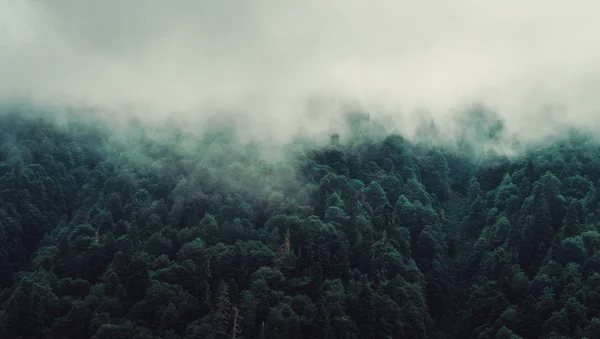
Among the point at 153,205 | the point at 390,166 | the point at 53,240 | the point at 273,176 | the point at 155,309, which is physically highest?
the point at 390,166

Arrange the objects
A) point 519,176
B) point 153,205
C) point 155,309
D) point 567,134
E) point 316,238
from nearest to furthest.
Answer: point 155,309 < point 316,238 < point 153,205 < point 519,176 < point 567,134

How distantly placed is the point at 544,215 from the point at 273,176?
2490 inches

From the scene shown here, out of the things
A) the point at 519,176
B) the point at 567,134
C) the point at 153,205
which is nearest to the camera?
the point at 153,205

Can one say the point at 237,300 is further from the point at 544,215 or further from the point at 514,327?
the point at 544,215

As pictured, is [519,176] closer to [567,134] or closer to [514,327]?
[567,134]

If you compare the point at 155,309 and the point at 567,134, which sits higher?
the point at 567,134

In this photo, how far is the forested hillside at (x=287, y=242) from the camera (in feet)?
442

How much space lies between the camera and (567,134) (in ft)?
626

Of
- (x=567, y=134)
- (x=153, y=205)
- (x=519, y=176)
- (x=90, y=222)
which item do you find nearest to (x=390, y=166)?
(x=519, y=176)

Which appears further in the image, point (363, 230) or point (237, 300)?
point (363, 230)

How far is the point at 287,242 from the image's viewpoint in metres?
156

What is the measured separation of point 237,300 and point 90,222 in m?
44.3

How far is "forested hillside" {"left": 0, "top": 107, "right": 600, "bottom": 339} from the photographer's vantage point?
134625mm

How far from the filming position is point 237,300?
13912 centimetres
